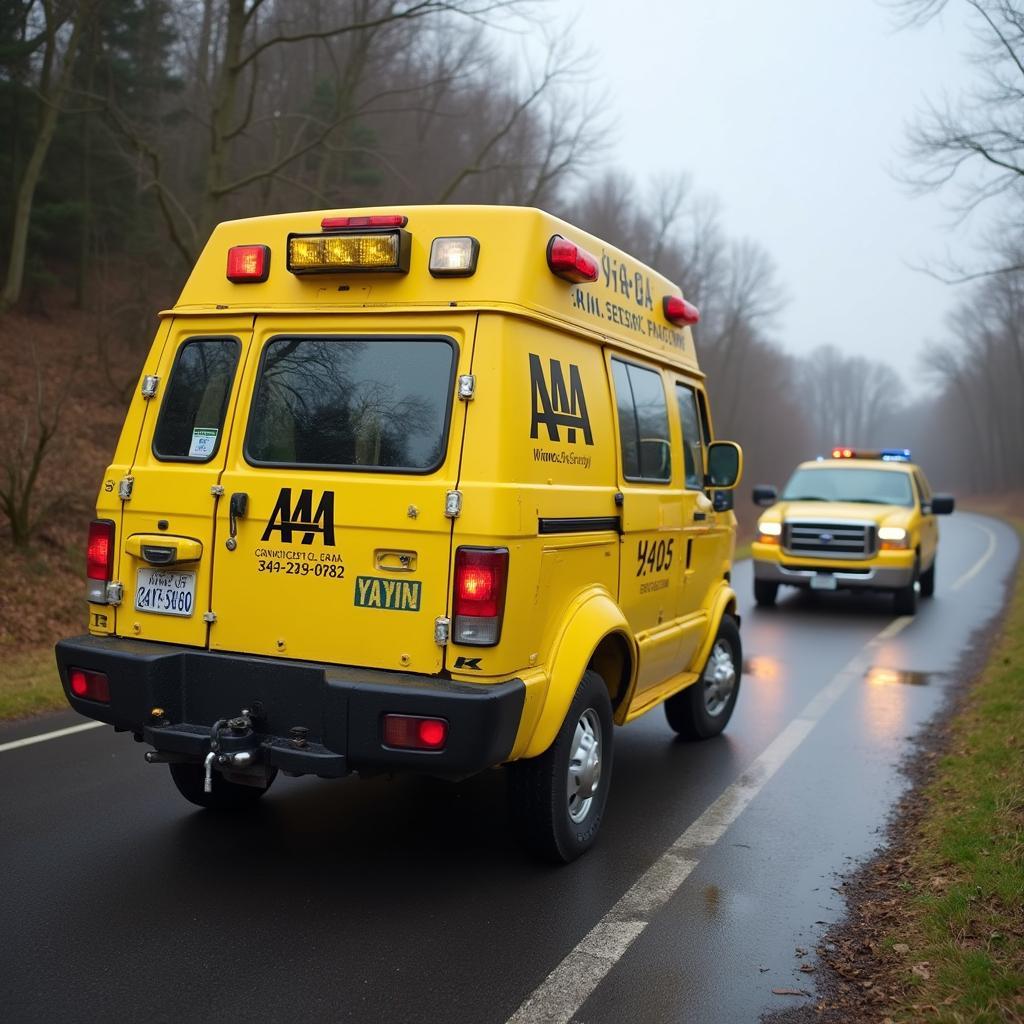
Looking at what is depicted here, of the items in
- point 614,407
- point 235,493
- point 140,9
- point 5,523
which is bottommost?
point 5,523

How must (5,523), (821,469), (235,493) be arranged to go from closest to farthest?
(235,493)
(5,523)
(821,469)

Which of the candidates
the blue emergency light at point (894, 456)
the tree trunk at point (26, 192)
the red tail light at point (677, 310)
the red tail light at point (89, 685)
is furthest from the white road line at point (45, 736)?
the tree trunk at point (26, 192)

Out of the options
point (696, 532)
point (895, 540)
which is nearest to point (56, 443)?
point (895, 540)

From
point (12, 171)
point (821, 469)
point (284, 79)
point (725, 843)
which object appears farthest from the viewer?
point (284, 79)

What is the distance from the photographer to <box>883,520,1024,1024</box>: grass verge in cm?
351

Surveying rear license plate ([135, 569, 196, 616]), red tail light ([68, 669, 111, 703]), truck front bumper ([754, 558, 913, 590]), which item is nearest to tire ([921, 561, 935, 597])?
truck front bumper ([754, 558, 913, 590])

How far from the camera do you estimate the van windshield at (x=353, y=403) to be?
4.48 m

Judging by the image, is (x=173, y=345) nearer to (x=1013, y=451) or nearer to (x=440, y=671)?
(x=440, y=671)

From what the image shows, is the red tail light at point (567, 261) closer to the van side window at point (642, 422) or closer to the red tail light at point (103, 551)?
the van side window at point (642, 422)

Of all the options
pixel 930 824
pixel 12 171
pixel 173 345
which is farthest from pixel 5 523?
pixel 12 171

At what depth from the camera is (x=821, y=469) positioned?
50.3 ft

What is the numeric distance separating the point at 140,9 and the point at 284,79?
4684mm

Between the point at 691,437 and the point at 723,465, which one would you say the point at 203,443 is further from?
Answer: the point at 723,465

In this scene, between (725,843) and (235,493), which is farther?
(725,843)
